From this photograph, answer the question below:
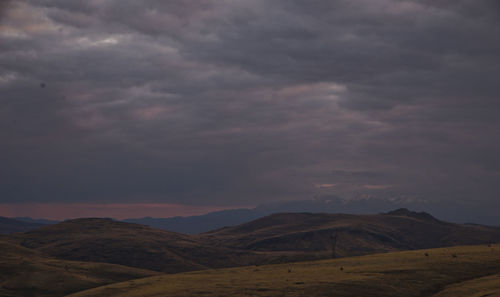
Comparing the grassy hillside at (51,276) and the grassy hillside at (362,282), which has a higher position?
the grassy hillside at (362,282)

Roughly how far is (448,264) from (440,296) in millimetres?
27781

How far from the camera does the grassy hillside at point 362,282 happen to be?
222 ft

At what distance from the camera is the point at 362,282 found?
239 feet

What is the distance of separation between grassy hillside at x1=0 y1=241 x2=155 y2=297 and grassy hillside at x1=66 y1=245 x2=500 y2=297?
58646 mm

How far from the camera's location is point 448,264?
291ft

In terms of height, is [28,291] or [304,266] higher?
[304,266]

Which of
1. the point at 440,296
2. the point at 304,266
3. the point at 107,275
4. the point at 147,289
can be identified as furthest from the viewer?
the point at 107,275

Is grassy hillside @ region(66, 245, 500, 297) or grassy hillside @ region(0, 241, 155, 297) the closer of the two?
grassy hillside @ region(66, 245, 500, 297)

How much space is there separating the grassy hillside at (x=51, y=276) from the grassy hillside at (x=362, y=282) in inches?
2309

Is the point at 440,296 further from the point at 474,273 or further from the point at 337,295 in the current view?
the point at 474,273

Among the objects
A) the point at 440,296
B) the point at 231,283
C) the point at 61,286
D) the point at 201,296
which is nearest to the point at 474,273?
the point at 440,296

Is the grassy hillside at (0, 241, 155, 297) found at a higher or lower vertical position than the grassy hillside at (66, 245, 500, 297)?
lower

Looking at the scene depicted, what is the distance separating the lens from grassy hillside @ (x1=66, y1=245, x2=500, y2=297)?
6769 centimetres

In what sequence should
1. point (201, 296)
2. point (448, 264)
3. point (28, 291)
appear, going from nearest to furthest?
point (201, 296)
point (448, 264)
point (28, 291)
